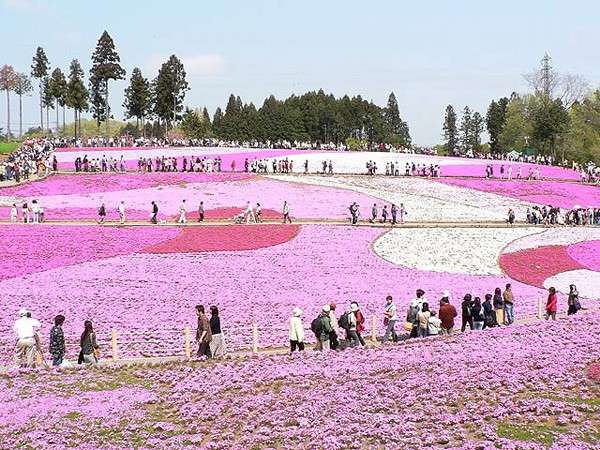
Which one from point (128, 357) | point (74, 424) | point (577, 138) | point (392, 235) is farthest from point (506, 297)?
point (577, 138)

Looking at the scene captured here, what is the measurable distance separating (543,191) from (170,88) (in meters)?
70.8

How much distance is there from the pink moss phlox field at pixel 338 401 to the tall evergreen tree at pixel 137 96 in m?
105

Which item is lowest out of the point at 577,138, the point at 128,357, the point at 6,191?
the point at 128,357

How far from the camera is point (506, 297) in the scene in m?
29.1

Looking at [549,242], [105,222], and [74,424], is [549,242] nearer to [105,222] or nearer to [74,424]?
[105,222]

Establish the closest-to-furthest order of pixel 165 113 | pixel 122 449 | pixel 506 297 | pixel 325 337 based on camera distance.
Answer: pixel 122 449
pixel 325 337
pixel 506 297
pixel 165 113

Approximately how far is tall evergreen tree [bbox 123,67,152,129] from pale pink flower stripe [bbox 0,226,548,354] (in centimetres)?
7840

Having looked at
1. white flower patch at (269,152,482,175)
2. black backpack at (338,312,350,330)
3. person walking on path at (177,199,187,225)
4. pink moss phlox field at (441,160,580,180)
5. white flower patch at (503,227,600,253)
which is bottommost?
black backpack at (338,312,350,330)

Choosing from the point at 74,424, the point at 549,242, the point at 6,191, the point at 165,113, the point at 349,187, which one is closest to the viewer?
the point at 74,424

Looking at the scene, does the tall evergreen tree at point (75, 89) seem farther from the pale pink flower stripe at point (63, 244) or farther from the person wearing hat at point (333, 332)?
the person wearing hat at point (333, 332)

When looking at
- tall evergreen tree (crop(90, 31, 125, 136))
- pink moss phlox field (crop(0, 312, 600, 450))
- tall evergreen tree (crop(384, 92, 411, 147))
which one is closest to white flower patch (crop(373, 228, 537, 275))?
pink moss phlox field (crop(0, 312, 600, 450))

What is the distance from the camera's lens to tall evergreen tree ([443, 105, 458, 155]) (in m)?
179

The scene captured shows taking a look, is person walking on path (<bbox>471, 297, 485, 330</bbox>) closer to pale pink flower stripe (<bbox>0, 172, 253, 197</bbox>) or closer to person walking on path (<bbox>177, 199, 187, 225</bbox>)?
person walking on path (<bbox>177, 199, 187, 225</bbox>)

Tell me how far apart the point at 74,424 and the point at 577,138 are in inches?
5231
